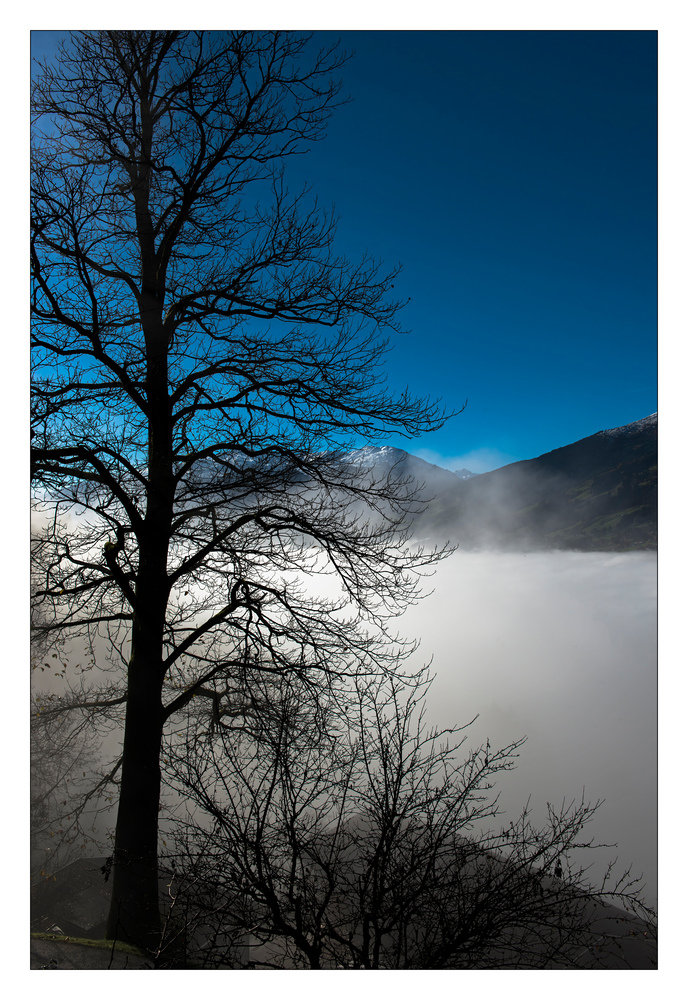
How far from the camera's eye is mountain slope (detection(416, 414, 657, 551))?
243 cm

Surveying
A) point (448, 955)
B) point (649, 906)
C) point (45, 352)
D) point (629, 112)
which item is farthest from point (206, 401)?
point (649, 906)

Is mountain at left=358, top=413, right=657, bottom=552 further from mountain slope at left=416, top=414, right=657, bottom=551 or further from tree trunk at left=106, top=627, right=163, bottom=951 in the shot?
tree trunk at left=106, top=627, right=163, bottom=951

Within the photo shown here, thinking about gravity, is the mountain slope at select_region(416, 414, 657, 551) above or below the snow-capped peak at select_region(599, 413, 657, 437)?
below

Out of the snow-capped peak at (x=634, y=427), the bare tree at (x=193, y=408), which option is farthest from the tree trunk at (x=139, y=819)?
the snow-capped peak at (x=634, y=427)

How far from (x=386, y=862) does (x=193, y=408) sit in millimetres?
1987

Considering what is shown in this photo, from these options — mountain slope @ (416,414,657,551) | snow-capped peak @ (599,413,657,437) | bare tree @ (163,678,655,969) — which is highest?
snow-capped peak @ (599,413,657,437)

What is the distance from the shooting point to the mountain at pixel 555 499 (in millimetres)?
2432

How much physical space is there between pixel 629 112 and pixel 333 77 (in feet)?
4.12

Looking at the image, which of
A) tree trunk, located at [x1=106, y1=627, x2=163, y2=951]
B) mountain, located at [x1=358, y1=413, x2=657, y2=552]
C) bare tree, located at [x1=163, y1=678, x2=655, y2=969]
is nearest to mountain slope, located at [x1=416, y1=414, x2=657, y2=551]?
mountain, located at [x1=358, y1=413, x2=657, y2=552]

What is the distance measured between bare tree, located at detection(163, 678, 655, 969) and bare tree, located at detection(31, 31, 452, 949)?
0.30 metres

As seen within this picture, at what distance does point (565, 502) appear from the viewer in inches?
97.0

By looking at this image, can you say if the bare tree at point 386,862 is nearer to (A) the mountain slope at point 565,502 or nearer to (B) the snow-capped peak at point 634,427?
(A) the mountain slope at point 565,502

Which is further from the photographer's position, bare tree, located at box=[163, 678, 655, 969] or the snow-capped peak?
the snow-capped peak

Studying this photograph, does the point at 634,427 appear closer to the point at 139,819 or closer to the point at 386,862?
the point at 386,862
